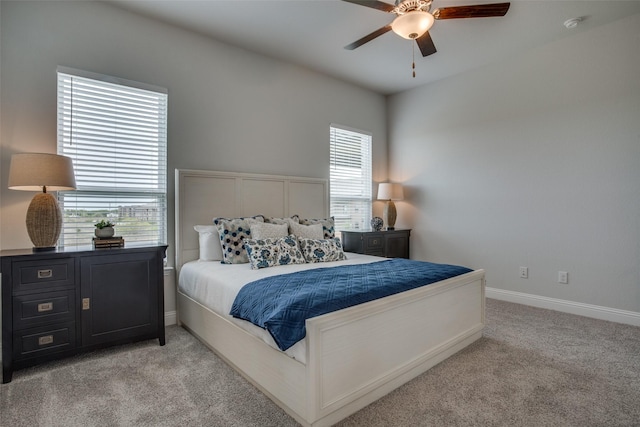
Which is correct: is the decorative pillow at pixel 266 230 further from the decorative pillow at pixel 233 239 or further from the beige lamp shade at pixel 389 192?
the beige lamp shade at pixel 389 192

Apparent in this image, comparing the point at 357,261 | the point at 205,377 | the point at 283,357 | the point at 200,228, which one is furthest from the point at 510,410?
the point at 200,228

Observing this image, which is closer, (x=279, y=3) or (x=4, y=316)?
(x=4, y=316)

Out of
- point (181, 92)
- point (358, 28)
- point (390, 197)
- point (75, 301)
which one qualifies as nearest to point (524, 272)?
point (390, 197)

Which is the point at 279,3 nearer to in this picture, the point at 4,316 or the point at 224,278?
the point at 224,278

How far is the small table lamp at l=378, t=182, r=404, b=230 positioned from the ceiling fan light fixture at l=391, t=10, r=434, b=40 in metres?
2.69

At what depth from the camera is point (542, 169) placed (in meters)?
3.74

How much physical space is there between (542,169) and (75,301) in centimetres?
464

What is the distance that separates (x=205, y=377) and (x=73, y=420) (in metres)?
0.71

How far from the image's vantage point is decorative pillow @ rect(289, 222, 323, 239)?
11.2 ft

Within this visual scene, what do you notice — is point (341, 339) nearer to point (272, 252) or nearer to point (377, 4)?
point (272, 252)

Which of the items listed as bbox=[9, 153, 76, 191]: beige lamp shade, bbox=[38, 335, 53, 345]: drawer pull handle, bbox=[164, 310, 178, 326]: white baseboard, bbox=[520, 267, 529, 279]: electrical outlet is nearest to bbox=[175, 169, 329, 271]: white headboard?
bbox=[164, 310, 178, 326]: white baseboard

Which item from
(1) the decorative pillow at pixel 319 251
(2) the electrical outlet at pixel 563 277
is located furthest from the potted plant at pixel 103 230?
(2) the electrical outlet at pixel 563 277

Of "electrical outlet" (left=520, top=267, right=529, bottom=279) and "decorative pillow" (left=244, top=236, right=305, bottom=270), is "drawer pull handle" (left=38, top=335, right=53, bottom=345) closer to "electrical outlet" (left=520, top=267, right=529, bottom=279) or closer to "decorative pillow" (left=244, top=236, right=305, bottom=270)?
"decorative pillow" (left=244, top=236, right=305, bottom=270)

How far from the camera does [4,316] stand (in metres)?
2.14
